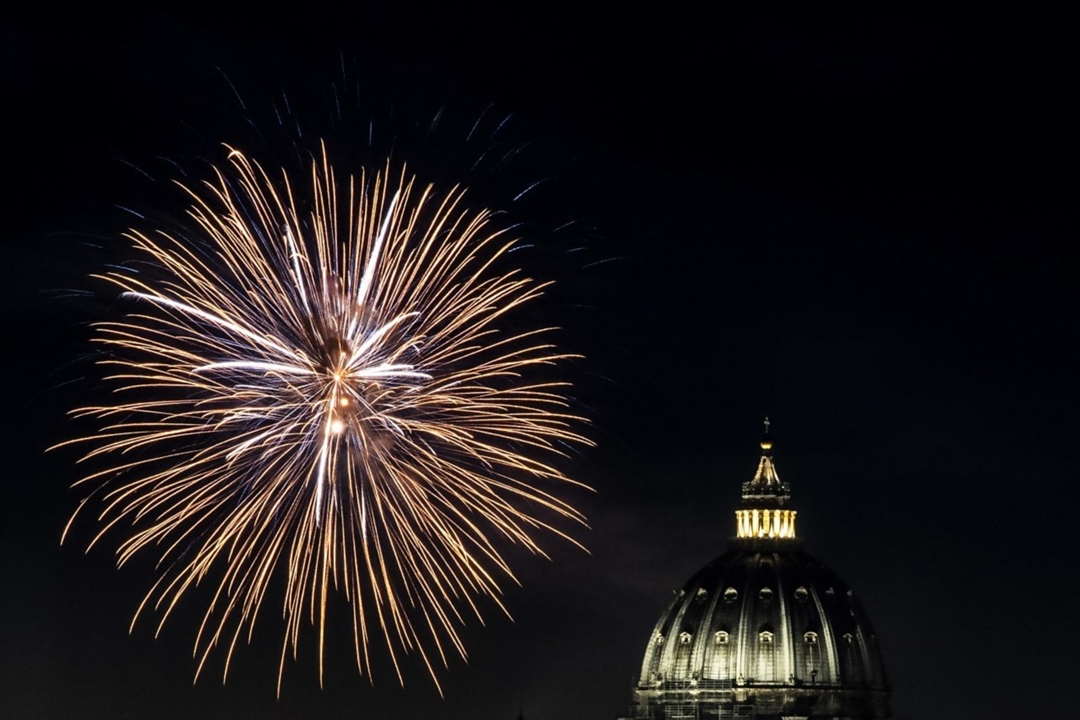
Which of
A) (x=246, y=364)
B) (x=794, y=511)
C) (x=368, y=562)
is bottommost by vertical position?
(x=368, y=562)

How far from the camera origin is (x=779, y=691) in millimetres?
188125

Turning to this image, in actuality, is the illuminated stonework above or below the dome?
above

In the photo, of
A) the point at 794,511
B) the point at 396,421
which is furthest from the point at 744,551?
the point at 396,421

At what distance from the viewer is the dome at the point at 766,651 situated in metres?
188

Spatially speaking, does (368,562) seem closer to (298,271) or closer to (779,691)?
(298,271)

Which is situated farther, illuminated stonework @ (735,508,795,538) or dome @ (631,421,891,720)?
illuminated stonework @ (735,508,795,538)

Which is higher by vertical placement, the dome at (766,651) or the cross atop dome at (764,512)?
the cross atop dome at (764,512)

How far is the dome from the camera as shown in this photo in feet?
617

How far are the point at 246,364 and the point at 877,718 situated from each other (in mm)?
140626

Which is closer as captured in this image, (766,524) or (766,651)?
(766,651)

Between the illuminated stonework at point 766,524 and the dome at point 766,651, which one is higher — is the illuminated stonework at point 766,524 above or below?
above

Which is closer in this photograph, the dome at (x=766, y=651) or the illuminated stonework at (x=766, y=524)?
the dome at (x=766, y=651)

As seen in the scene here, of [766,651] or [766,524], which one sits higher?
[766,524]

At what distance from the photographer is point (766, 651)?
618 feet
